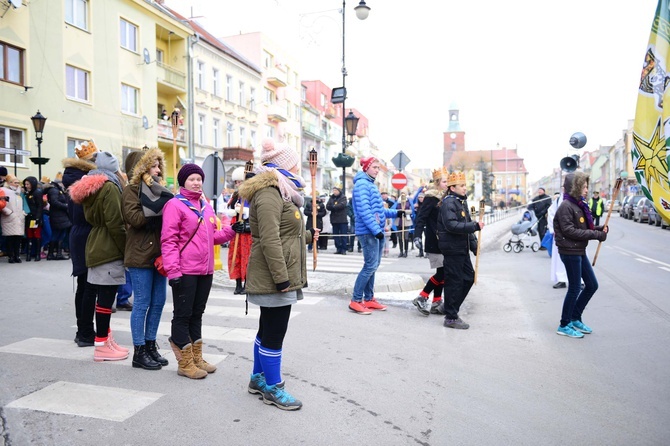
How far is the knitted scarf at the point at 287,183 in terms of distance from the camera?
3.78m

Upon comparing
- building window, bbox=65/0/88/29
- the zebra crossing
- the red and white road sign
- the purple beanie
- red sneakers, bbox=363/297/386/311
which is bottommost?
the zebra crossing

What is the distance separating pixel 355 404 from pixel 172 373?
1693mm

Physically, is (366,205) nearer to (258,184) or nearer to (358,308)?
(358,308)

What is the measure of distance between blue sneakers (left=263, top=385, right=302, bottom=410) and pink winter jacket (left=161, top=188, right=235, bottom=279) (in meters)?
1.17

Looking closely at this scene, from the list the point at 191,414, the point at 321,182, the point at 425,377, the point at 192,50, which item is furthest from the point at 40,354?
the point at 321,182

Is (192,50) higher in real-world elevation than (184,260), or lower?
higher

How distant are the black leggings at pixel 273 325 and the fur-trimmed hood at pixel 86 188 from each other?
2.08 metres

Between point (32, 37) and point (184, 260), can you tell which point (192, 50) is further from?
point (184, 260)

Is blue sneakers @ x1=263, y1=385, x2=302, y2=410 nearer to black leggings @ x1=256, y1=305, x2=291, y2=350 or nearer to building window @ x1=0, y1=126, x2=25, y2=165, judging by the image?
black leggings @ x1=256, y1=305, x2=291, y2=350

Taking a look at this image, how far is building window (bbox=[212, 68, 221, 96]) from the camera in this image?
34344 millimetres

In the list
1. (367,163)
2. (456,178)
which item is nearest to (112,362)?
(367,163)

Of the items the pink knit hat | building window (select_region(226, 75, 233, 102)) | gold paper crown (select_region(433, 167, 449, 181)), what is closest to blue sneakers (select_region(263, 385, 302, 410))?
the pink knit hat

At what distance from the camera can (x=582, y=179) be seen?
19.8 ft

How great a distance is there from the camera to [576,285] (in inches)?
233
